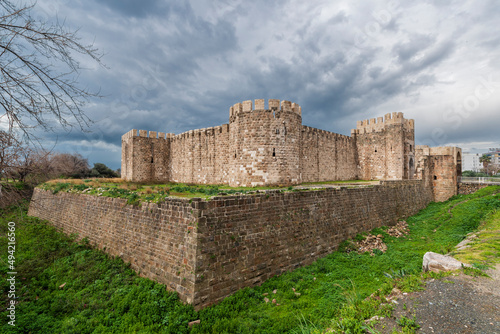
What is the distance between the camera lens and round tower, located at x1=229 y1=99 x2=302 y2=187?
1502cm

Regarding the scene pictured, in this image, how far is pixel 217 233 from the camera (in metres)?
7.48

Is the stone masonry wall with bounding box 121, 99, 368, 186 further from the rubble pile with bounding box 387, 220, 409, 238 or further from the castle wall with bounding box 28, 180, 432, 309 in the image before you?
the rubble pile with bounding box 387, 220, 409, 238

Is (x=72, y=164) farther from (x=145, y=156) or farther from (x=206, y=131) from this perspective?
(x=206, y=131)

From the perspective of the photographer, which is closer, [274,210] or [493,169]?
[274,210]

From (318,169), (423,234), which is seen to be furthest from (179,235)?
(318,169)

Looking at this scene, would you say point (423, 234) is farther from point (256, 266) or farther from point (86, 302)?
point (86, 302)

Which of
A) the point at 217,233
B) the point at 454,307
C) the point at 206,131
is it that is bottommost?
the point at 454,307

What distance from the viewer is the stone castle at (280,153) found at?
1516 cm

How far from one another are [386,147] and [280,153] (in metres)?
16.0

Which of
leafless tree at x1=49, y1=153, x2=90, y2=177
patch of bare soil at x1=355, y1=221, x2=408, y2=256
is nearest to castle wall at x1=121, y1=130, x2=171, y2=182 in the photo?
leafless tree at x1=49, y1=153, x2=90, y2=177

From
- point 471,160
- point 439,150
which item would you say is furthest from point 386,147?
point 471,160

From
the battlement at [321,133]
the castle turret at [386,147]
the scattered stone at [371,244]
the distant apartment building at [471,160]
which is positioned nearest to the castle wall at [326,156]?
the battlement at [321,133]

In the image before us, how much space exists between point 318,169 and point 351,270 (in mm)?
12974

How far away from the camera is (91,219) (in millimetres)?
11781
